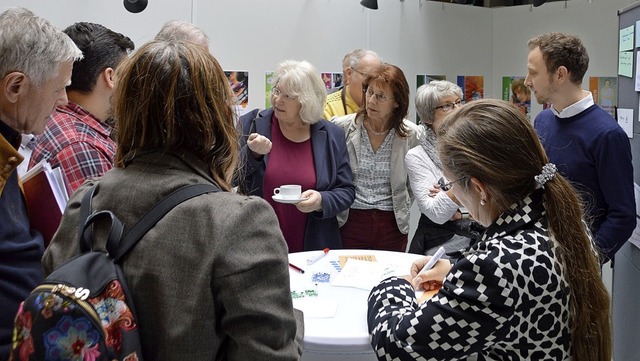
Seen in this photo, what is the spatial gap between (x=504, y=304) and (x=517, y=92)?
14.8ft

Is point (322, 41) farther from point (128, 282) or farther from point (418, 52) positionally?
point (128, 282)

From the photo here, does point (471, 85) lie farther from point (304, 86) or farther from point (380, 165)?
point (304, 86)

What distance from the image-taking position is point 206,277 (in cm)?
104

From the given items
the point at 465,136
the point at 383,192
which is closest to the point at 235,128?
the point at 465,136

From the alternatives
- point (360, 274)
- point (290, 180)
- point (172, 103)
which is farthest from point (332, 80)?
point (172, 103)

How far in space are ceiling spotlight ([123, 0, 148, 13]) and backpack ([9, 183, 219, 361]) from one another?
2749 millimetres

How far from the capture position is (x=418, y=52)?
5.25 metres

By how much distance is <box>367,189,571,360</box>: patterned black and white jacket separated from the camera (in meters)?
1.33

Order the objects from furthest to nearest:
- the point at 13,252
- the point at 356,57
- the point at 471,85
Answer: the point at 471,85, the point at 356,57, the point at 13,252

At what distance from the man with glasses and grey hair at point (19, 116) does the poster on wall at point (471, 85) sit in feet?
14.9

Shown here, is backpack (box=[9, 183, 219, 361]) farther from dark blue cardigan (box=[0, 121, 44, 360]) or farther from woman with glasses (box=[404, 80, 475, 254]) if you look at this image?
woman with glasses (box=[404, 80, 475, 254])

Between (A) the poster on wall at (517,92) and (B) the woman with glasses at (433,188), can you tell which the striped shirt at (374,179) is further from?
(A) the poster on wall at (517,92)

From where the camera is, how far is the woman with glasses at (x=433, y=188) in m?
2.97

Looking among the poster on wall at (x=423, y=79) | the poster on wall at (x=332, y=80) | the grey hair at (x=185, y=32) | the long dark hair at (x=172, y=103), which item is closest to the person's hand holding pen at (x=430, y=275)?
the long dark hair at (x=172, y=103)
